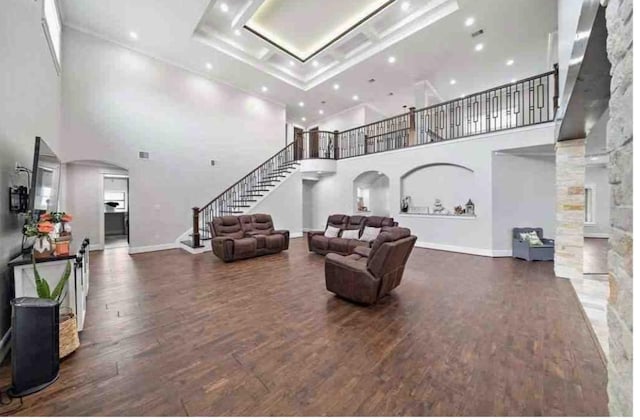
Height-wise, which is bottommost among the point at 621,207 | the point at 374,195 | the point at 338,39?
the point at 621,207

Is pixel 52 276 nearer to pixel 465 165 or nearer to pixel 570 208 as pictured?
pixel 570 208

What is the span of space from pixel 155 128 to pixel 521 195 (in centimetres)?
996

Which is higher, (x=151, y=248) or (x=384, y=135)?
(x=384, y=135)

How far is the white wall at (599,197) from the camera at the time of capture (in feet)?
28.9

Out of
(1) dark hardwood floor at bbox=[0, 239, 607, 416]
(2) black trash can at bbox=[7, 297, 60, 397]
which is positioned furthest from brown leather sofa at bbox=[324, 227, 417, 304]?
(2) black trash can at bbox=[7, 297, 60, 397]

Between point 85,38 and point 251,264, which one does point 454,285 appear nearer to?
point 251,264

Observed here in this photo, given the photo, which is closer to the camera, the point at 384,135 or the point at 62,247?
the point at 62,247

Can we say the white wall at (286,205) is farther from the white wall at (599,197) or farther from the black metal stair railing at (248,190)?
the white wall at (599,197)

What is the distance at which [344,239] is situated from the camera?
6.31 meters

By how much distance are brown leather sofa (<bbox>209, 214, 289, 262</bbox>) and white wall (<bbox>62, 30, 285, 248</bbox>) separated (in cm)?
217

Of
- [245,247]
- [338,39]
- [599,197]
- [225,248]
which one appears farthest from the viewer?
[599,197]

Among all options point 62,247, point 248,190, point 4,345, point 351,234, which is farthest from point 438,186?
point 4,345

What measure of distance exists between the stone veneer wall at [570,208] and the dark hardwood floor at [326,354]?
649mm

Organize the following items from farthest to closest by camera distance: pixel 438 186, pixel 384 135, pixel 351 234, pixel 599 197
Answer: pixel 384 135 < pixel 599 197 < pixel 438 186 < pixel 351 234
